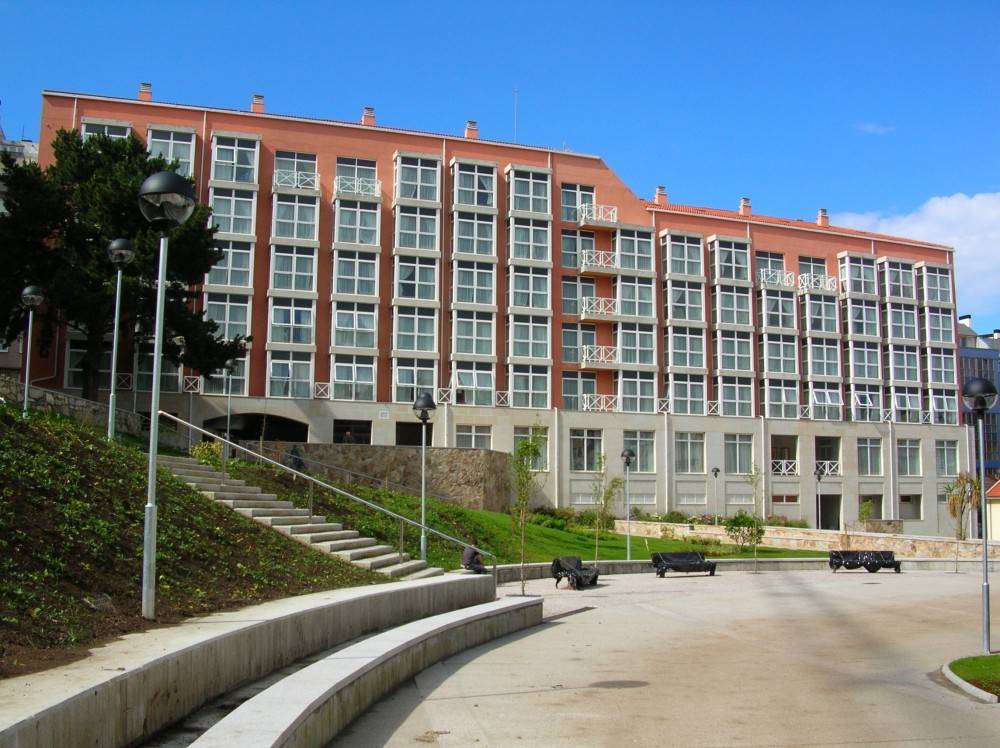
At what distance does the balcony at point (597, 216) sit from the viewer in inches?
2060

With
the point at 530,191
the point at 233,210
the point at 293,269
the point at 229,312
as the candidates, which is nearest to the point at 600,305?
the point at 530,191

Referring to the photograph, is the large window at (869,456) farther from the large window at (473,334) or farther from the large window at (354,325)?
the large window at (354,325)

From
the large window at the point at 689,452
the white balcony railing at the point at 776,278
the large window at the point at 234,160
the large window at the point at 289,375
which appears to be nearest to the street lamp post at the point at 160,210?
the large window at the point at 289,375

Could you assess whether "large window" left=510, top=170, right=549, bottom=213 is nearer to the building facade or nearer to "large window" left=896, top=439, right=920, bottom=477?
the building facade

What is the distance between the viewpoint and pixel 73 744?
534 centimetres

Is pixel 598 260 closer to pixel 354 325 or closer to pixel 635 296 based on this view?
pixel 635 296

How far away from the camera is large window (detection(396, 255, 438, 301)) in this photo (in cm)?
4831

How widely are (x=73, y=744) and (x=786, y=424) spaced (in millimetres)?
53364

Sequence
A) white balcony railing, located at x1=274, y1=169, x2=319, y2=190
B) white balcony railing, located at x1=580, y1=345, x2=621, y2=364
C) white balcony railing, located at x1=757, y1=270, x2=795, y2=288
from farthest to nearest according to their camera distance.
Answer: white balcony railing, located at x1=757, y1=270, x2=795, y2=288, white balcony railing, located at x1=580, y1=345, x2=621, y2=364, white balcony railing, located at x1=274, y1=169, x2=319, y2=190

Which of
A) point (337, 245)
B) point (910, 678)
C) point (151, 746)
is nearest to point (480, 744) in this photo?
point (151, 746)

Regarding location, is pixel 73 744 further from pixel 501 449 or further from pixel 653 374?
pixel 653 374

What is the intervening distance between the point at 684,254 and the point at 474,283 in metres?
13.3

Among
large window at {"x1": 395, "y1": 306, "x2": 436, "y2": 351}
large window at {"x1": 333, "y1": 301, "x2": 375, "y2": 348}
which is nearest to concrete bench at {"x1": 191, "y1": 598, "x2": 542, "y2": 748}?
large window at {"x1": 333, "y1": 301, "x2": 375, "y2": 348}

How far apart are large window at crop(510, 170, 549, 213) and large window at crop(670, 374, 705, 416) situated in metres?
12.1
